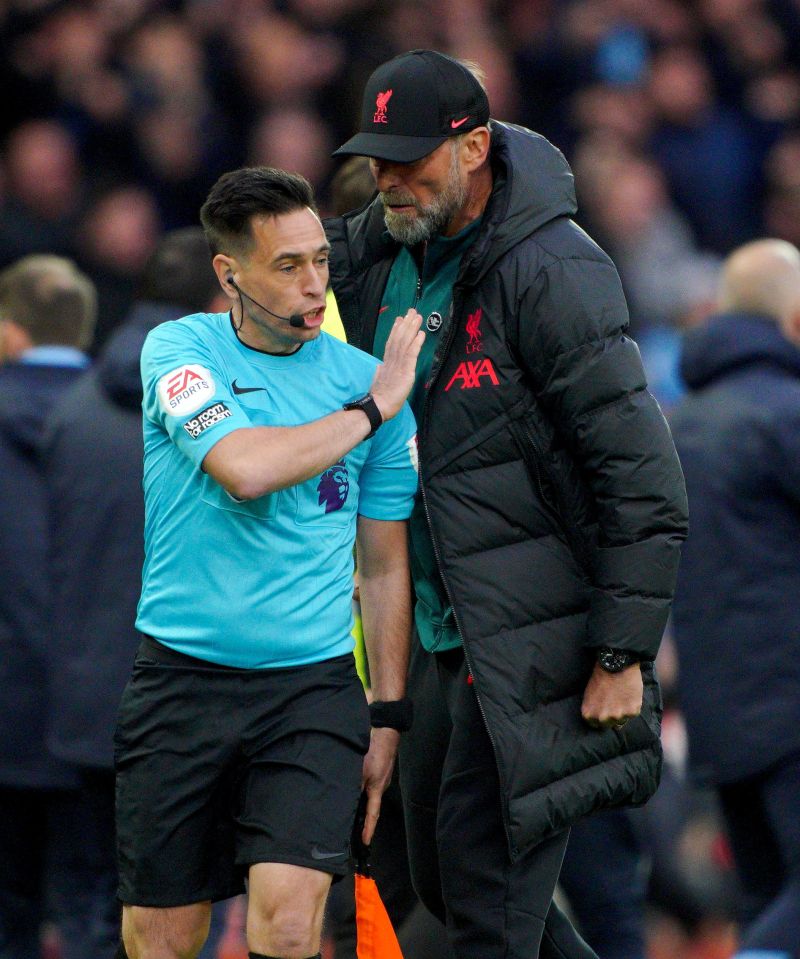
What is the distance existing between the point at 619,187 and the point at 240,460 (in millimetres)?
5779

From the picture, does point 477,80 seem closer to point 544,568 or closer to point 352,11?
point 544,568

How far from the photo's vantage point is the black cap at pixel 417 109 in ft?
12.1

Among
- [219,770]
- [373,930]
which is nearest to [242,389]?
[219,770]

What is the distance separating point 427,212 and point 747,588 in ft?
5.71

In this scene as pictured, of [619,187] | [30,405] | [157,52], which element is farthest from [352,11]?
[30,405]

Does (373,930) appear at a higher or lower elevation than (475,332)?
lower

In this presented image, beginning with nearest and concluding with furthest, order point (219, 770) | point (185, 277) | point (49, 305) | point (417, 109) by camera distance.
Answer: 1. point (219, 770)
2. point (417, 109)
3. point (185, 277)
4. point (49, 305)

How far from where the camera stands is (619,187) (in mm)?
8742

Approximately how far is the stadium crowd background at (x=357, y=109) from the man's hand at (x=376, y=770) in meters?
3.23

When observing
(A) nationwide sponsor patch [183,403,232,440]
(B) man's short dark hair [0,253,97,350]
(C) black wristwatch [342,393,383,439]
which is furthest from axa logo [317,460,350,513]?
(B) man's short dark hair [0,253,97,350]

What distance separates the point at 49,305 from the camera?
5520mm

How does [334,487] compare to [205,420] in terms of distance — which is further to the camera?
[334,487]

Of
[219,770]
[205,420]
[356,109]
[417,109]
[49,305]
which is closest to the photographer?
[205,420]

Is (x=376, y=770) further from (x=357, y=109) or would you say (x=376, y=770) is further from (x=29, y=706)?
(x=357, y=109)
